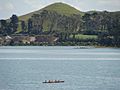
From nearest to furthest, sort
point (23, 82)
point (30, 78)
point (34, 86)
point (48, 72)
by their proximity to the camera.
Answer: point (34, 86) < point (23, 82) < point (30, 78) < point (48, 72)

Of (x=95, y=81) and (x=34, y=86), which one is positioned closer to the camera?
(x=34, y=86)

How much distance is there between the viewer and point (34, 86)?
347 ft

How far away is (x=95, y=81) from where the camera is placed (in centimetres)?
11600

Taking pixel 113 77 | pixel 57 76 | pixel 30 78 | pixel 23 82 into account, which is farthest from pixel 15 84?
pixel 113 77

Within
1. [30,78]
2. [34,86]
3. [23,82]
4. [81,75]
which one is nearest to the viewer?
[34,86]

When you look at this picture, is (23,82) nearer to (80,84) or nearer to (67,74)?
(80,84)

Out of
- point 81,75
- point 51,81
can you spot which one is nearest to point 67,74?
point 81,75

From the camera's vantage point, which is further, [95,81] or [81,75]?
[81,75]

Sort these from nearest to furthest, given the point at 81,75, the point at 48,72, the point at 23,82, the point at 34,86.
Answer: the point at 34,86, the point at 23,82, the point at 81,75, the point at 48,72

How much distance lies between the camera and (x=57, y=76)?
424 feet

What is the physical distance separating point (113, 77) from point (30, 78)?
69.3 feet

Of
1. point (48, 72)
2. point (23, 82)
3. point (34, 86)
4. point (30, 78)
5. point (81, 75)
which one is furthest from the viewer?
point (48, 72)

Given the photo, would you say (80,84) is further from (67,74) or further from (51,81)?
(67,74)

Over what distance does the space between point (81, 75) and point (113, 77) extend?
30.7ft
